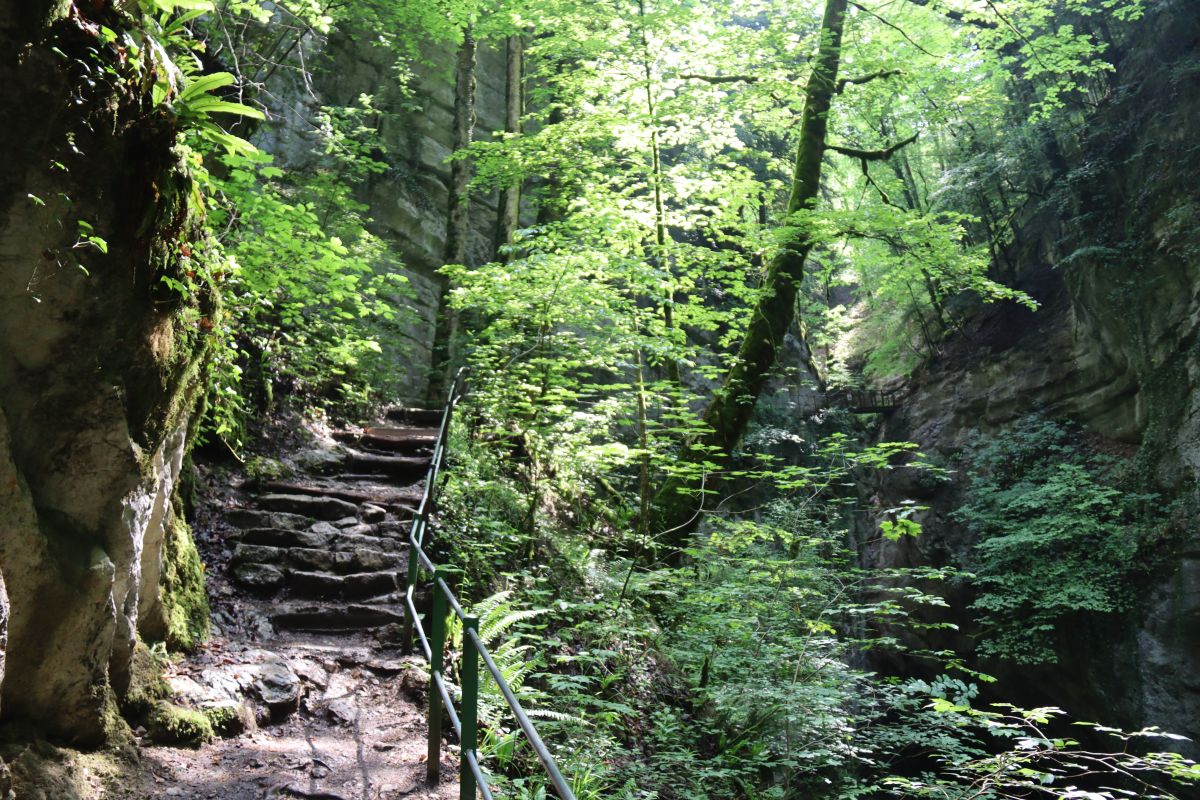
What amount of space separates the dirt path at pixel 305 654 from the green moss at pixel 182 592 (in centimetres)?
14

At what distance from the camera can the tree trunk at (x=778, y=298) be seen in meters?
9.47

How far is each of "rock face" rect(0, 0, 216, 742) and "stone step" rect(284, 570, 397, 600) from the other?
8.14 feet

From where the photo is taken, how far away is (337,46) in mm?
18609

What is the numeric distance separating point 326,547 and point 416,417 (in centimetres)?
528

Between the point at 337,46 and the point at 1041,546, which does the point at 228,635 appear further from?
the point at 337,46

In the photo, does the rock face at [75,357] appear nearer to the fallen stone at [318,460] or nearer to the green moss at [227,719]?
the green moss at [227,719]

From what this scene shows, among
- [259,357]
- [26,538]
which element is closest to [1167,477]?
[259,357]

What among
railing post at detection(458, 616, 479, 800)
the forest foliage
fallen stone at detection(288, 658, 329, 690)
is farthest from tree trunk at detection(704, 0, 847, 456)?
railing post at detection(458, 616, 479, 800)

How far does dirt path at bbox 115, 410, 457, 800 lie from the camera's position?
3666 mm

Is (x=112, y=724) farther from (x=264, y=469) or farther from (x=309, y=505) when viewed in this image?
(x=264, y=469)

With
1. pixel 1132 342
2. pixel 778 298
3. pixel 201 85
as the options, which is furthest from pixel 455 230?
pixel 1132 342

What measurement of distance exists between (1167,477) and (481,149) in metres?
13.8

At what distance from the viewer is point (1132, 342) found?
14.9 meters

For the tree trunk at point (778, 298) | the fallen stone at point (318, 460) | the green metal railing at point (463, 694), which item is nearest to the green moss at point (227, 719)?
the green metal railing at point (463, 694)
